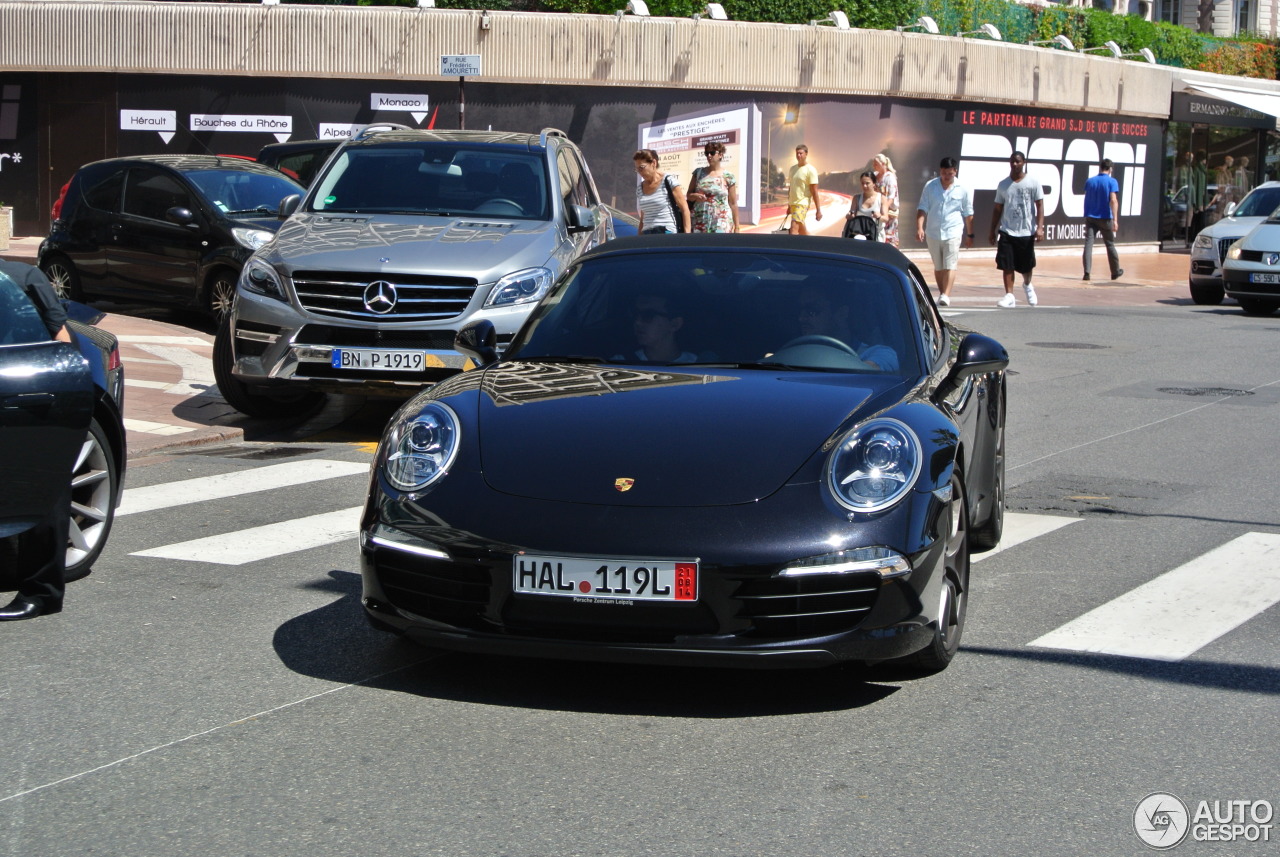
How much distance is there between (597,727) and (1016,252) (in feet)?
54.9

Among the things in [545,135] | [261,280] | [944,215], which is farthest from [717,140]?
[261,280]

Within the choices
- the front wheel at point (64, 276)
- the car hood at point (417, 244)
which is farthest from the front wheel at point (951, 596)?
the front wheel at point (64, 276)

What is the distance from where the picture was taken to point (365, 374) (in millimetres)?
9508

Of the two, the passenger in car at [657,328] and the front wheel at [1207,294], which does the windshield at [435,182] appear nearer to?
the passenger in car at [657,328]

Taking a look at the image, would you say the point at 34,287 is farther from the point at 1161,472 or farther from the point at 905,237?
the point at 905,237

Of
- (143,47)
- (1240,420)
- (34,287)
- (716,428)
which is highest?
(143,47)

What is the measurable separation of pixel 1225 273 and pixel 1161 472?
13223mm

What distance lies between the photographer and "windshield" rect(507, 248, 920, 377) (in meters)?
5.61

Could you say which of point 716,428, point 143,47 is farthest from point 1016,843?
point 143,47

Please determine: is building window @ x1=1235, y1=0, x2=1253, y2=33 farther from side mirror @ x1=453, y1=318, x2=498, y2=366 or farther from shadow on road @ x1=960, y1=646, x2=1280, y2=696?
shadow on road @ x1=960, y1=646, x2=1280, y2=696

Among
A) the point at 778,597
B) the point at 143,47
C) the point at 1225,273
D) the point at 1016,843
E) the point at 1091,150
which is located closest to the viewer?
the point at 1016,843

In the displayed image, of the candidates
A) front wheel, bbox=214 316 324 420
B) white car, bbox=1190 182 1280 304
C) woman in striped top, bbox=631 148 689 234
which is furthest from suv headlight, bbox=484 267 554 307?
white car, bbox=1190 182 1280 304

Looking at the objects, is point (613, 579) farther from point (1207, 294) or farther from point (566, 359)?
point (1207, 294)

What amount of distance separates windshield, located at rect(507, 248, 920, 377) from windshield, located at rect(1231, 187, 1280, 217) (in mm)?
20463
